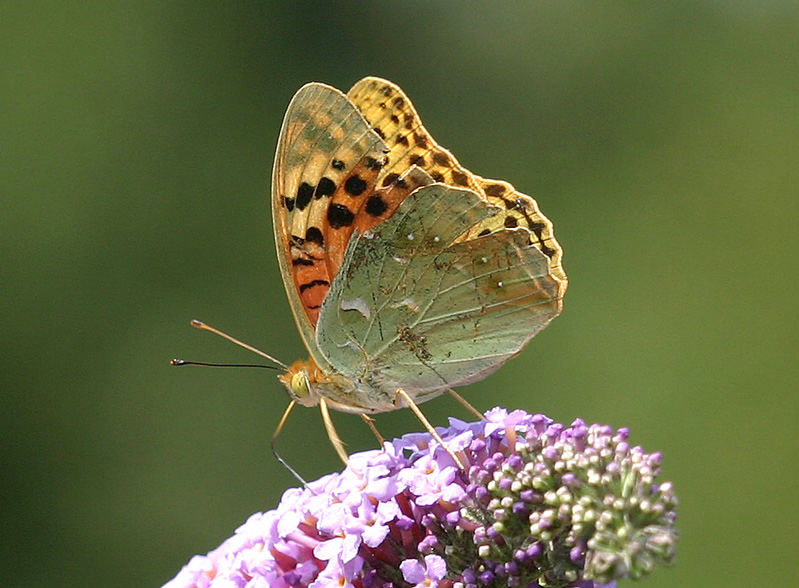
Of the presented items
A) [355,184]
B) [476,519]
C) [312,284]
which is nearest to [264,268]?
[312,284]

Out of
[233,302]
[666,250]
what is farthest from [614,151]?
[233,302]

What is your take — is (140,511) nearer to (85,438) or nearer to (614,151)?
(85,438)

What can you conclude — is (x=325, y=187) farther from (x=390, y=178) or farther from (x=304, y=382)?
(x=304, y=382)

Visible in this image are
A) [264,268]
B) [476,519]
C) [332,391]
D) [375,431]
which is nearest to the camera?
[476,519]

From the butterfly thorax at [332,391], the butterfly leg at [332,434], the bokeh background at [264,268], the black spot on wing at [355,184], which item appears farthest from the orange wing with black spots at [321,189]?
the bokeh background at [264,268]

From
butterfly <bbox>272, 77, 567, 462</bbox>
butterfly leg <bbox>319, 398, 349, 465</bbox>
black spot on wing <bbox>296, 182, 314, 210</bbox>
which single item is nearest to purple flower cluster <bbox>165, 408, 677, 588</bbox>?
butterfly leg <bbox>319, 398, 349, 465</bbox>

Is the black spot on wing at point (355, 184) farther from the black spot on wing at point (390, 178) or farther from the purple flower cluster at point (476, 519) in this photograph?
the purple flower cluster at point (476, 519)
